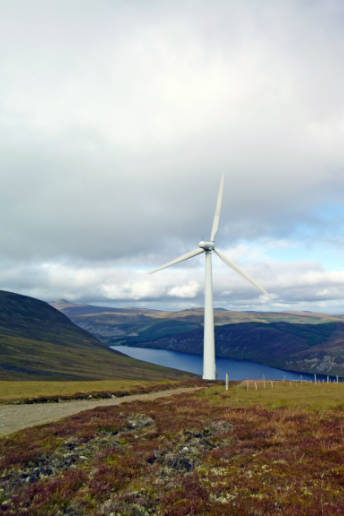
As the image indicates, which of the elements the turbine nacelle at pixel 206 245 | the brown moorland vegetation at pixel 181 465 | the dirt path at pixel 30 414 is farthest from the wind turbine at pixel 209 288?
the brown moorland vegetation at pixel 181 465

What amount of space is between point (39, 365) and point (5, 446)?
199 metres

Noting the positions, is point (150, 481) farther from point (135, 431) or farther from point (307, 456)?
point (135, 431)

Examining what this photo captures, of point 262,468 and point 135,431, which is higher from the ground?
point 262,468

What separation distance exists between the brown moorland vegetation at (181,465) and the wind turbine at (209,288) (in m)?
44.6

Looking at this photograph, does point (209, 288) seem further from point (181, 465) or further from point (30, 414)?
point (181, 465)

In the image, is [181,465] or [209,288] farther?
[209,288]

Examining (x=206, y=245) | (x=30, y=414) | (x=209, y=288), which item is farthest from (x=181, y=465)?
(x=206, y=245)

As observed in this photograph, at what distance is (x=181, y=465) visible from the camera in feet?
50.7

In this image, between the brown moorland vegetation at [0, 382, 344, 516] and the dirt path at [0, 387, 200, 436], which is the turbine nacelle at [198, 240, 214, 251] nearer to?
the dirt path at [0, 387, 200, 436]

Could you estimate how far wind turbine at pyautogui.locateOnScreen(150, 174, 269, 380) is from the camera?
231 ft

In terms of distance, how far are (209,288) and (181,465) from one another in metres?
57.6

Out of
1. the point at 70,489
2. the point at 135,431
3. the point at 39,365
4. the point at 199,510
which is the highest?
the point at 199,510

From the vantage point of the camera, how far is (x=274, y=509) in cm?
1016

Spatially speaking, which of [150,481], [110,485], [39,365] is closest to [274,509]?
[150,481]
